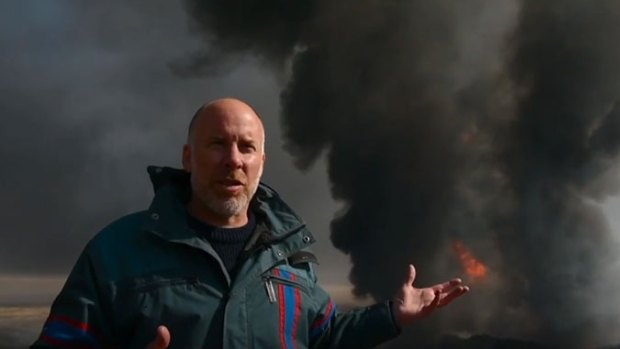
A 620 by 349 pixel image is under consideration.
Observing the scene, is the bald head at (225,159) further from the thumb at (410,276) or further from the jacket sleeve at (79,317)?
the thumb at (410,276)

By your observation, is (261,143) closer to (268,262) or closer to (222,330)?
(268,262)

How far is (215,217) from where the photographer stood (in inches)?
150

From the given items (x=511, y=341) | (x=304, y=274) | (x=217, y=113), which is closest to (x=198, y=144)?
(x=217, y=113)

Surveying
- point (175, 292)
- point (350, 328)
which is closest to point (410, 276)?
point (350, 328)

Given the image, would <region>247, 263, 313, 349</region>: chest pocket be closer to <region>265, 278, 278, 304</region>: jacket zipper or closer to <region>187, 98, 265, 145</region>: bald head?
<region>265, 278, 278, 304</region>: jacket zipper

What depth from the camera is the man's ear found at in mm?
3912

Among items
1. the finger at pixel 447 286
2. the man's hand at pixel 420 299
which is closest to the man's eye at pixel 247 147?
the man's hand at pixel 420 299

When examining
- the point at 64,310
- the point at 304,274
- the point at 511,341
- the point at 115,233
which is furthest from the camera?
the point at 511,341

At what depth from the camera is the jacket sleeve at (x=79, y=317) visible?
336 cm

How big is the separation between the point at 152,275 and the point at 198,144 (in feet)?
2.37

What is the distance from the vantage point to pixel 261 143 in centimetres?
385

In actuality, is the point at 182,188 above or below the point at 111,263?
above

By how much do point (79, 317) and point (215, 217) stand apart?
84 cm

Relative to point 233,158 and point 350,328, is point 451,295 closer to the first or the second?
point 350,328
